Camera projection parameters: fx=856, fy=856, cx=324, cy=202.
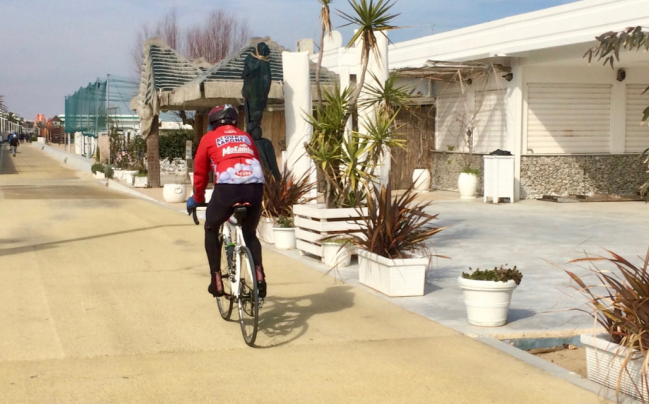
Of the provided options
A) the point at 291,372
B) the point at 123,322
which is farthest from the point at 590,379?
the point at 123,322

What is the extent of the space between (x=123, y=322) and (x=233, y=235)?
1195 millimetres

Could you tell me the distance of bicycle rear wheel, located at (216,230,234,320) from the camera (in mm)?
6949

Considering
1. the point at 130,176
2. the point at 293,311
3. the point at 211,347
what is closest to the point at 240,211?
the point at 211,347

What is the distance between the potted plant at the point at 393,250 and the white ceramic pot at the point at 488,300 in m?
1.36

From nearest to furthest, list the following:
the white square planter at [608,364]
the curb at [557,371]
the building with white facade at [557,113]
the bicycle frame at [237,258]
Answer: the white square planter at [608,364]
the curb at [557,371]
the bicycle frame at [237,258]
the building with white facade at [557,113]

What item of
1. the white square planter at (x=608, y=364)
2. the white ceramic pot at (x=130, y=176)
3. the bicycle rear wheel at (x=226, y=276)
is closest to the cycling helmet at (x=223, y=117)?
the bicycle rear wheel at (x=226, y=276)

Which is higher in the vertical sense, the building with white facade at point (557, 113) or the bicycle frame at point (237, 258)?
the building with white facade at point (557, 113)

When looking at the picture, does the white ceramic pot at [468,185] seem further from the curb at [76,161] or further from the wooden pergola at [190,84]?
the curb at [76,161]

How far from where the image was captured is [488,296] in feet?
23.0

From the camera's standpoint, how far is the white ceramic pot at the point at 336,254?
10148mm

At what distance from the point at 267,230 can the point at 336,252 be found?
8.89 ft

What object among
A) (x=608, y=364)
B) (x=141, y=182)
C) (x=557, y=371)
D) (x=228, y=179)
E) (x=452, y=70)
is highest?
(x=452, y=70)

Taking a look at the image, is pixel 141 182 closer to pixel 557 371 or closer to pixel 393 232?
pixel 393 232

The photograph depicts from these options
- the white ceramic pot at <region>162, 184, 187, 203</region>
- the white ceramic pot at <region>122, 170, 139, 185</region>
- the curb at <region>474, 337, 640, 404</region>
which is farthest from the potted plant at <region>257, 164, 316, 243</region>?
the white ceramic pot at <region>122, 170, 139, 185</region>
